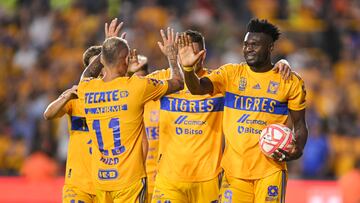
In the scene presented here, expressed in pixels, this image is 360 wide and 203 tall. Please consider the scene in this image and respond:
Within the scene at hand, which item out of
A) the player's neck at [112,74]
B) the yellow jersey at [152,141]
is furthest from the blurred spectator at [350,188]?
the player's neck at [112,74]

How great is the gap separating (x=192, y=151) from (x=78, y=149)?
1171 millimetres

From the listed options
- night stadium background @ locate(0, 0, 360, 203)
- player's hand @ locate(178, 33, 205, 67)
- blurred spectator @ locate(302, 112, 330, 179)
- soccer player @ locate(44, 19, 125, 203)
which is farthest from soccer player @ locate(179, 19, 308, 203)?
blurred spectator @ locate(302, 112, 330, 179)

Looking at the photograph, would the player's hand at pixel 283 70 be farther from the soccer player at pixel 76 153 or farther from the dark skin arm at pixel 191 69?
the soccer player at pixel 76 153

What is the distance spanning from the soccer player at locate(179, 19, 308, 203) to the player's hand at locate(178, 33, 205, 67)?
0.21 meters

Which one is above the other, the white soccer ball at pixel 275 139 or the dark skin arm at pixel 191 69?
the dark skin arm at pixel 191 69

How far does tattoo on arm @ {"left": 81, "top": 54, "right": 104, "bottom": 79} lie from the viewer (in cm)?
966

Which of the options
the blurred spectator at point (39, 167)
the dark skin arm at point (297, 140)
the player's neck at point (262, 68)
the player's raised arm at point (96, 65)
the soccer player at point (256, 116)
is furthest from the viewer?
the blurred spectator at point (39, 167)

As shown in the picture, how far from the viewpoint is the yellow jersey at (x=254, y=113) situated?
30.5ft

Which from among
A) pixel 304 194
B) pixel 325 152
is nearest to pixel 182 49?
pixel 304 194

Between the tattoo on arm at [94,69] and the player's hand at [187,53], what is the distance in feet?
3.27

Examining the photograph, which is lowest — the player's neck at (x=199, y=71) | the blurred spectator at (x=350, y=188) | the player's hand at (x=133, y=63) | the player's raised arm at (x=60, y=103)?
the blurred spectator at (x=350, y=188)

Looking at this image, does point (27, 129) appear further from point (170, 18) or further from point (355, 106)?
point (355, 106)

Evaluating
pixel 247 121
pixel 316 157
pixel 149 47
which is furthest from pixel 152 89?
pixel 149 47

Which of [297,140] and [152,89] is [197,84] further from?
[297,140]
